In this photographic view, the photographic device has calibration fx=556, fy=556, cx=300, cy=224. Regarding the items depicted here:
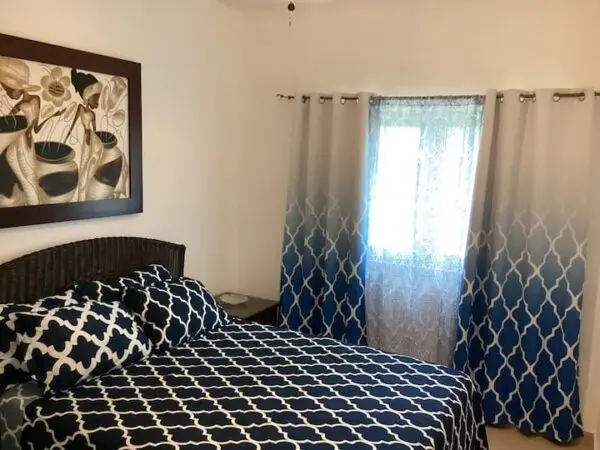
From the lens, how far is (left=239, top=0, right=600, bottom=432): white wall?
118 inches

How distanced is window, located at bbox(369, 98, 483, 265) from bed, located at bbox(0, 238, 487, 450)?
2.96 ft

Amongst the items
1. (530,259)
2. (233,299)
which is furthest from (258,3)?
(530,259)

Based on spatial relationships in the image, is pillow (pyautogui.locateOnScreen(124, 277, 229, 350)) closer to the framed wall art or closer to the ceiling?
the framed wall art

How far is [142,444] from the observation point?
1.88m

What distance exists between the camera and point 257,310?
3.61 meters

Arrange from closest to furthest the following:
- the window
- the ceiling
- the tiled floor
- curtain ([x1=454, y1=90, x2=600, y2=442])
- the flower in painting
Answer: the flower in painting
curtain ([x1=454, y1=90, x2=600, y2=442])
the tiled floor
the window
the ceiling

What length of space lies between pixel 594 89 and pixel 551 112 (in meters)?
0.23

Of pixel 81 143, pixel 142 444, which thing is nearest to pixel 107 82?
pixel 81 143

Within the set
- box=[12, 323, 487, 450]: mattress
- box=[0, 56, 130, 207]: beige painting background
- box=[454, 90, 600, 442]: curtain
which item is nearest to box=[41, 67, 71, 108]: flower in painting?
box=[0, 56, 130, 207]: beige painting background

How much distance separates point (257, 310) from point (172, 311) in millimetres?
967

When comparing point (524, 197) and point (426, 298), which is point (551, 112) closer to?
point (524, 197)

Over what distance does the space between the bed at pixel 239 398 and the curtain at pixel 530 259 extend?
68 cm

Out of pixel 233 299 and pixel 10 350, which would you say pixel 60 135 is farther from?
pixel 233 299

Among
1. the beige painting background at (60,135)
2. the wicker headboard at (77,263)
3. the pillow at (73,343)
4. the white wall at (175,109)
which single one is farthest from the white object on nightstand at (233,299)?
the pillow at (73,343)
